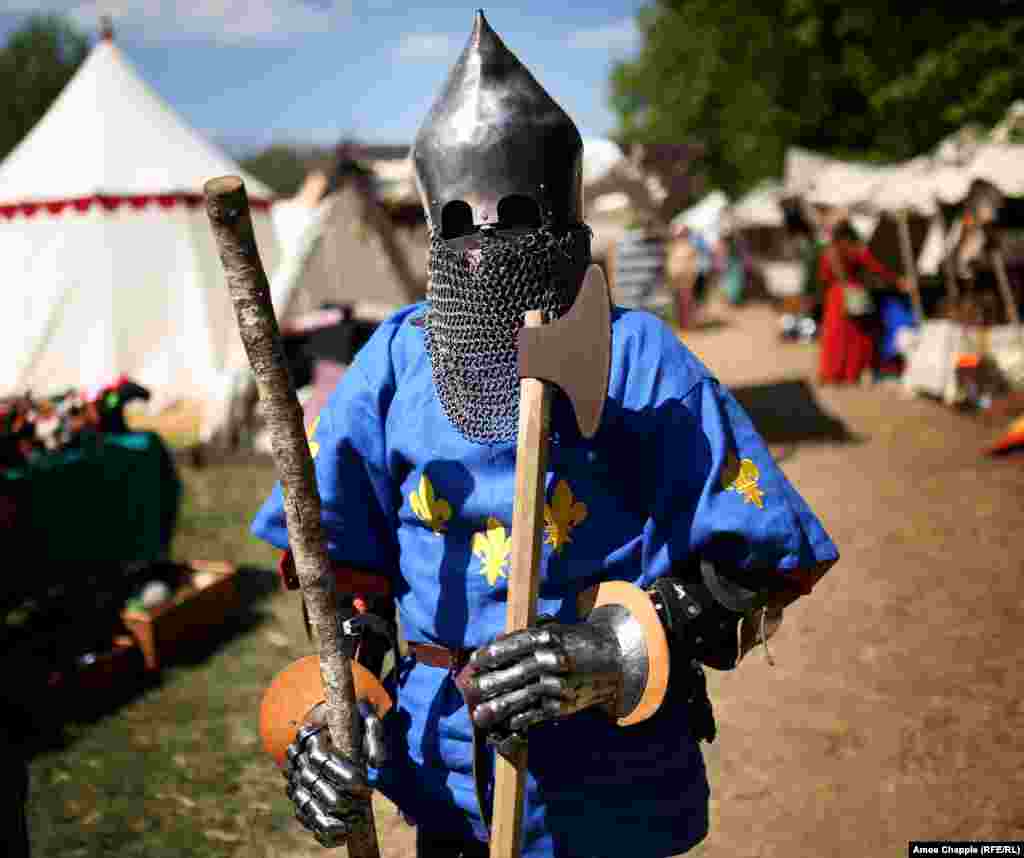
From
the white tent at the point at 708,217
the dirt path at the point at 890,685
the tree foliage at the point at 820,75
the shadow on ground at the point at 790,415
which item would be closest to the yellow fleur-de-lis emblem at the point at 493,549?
the dirt path at the point at 890,685

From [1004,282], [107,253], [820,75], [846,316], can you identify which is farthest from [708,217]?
[107,253]

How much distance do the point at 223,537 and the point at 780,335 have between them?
12.0 m

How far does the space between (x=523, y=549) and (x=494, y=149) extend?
748mm

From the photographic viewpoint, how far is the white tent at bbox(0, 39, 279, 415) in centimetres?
1041

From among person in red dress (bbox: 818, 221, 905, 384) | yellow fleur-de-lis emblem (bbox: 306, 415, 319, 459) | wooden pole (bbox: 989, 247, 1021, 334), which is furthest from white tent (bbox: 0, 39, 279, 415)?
yellow fleur-de-lis emblem (bbox: 306, 415, 319, 459)

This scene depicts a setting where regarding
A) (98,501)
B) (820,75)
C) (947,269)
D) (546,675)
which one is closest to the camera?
(546,675)

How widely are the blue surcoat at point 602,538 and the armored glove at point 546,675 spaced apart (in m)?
0.21

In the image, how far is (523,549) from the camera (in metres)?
1.47

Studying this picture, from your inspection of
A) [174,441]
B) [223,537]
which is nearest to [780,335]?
[174,441]

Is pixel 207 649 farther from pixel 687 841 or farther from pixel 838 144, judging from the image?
pixel 838 144

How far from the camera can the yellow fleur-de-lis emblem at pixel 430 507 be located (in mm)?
1744

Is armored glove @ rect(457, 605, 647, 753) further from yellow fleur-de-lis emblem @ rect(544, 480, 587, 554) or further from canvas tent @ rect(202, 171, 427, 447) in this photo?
canvas tent @ rect(202, 171, 427, 447)

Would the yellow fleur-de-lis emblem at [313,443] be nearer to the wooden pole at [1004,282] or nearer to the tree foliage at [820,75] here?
the wooden pole at [1004,282]

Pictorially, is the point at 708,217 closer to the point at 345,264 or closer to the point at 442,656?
the point at 345,264
